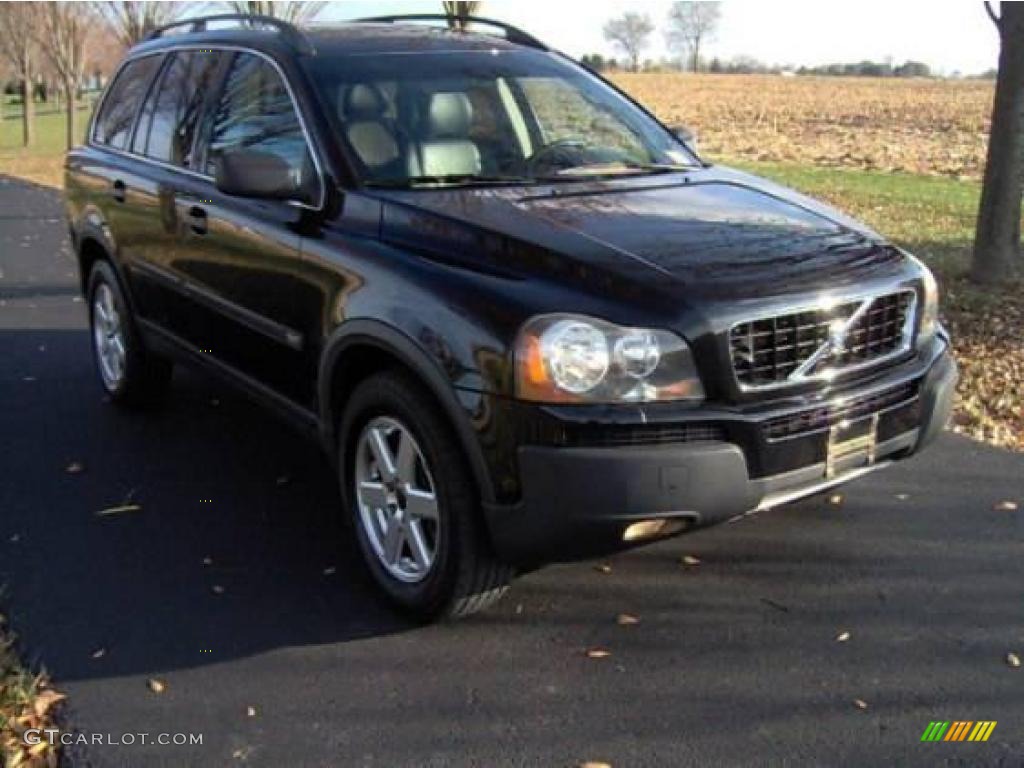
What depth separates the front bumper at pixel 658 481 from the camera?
9.95 feet

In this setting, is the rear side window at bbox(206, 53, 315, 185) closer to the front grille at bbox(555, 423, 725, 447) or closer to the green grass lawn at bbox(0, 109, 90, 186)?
the front grille at bbox(555, 423, 725, 447)

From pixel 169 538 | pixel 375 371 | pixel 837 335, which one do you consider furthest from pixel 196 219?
pixel 837 335

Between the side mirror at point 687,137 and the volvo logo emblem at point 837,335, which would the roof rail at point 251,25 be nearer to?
the side mirror at point 687,137

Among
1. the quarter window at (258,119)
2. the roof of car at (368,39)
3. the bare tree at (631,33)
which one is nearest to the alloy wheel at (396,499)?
the quarter window at (258,119)

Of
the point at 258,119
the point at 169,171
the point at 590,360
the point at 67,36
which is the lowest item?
the point at 590,360

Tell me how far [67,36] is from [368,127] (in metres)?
21.8

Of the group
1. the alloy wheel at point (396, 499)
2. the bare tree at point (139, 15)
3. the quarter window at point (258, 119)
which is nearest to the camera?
the alloy wheel at point (396, 499)

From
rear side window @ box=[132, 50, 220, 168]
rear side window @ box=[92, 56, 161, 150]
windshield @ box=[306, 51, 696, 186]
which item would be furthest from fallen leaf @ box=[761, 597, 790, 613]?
rear side window @ box=[92, 56, 161, 150]

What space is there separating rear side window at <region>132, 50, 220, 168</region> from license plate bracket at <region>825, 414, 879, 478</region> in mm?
2975

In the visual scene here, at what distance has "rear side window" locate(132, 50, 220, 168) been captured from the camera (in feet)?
16.2

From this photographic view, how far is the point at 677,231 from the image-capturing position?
11.8ft

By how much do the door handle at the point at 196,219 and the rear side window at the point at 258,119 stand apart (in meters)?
0.17

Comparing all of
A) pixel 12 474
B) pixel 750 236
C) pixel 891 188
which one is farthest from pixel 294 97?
pixel 891 188

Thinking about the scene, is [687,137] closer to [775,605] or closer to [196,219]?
[196,219]
